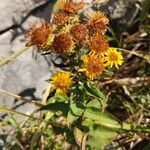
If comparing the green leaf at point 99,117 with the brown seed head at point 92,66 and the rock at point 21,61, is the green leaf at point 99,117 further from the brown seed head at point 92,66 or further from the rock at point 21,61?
the rock at point 21,61

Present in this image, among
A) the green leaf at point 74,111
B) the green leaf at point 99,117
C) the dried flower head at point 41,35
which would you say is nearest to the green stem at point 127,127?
the green leaf at point 99,117

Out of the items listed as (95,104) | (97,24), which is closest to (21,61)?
(95,104)

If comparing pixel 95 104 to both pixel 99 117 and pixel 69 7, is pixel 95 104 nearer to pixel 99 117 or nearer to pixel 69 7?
pixel 99 117

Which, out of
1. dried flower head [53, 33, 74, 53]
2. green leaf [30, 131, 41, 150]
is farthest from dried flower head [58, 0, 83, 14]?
green leaf [30, 131, 41, 150]

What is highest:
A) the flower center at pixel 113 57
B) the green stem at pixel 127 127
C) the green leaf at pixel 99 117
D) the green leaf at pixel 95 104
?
the flower center at pixel 113 57

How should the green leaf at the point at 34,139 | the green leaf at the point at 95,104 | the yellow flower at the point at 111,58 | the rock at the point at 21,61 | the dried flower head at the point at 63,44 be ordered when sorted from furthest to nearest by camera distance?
the rock at the point at 21,61 < the green leaf at the point at 34,139 < the green leaf at the point at 95,104 < the yellow flower at the point at 111,58 < the dried flower head at the point at 63,44

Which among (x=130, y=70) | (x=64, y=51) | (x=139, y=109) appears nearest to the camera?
(x=64, y=51)

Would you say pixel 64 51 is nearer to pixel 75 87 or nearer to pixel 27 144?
pixel 75 87

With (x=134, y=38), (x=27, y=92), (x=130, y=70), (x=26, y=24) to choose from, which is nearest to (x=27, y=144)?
(x=27, y=92)
